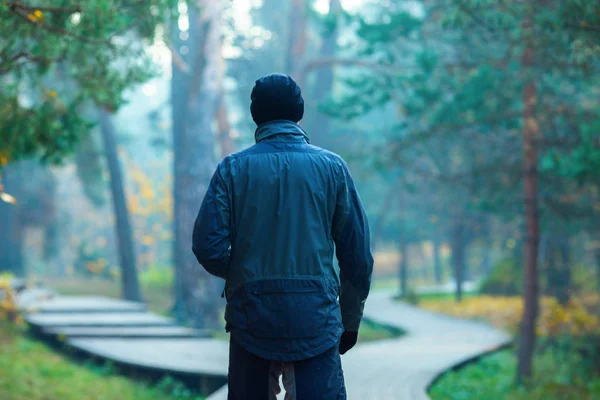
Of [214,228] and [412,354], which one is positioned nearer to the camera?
[214,228]

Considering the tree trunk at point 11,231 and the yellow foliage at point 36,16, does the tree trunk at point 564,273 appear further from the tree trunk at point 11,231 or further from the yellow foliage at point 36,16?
the tree trunk at point 11,231

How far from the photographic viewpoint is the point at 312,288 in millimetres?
3529

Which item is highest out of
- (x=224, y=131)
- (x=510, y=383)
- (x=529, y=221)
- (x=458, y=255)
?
(x=224, y=131)

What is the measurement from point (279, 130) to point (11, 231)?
2458cm

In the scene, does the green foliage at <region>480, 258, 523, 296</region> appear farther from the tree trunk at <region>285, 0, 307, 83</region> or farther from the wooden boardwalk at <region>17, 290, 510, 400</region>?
the tree trunk at <region>285, 0, 307, 83</region>

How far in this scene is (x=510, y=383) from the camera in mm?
12633

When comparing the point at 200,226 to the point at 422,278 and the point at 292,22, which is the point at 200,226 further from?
the point at 422,278

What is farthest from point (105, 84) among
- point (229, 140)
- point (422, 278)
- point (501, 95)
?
point (422, 278)

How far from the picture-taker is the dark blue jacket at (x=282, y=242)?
350 cm

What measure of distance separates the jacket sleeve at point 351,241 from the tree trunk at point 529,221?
8449mm

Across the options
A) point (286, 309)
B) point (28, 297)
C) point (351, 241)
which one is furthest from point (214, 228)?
point (28, 297)

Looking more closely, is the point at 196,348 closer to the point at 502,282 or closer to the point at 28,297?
the point at 28,297

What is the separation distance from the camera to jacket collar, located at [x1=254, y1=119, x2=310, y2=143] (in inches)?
147

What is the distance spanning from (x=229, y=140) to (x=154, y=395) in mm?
13193
